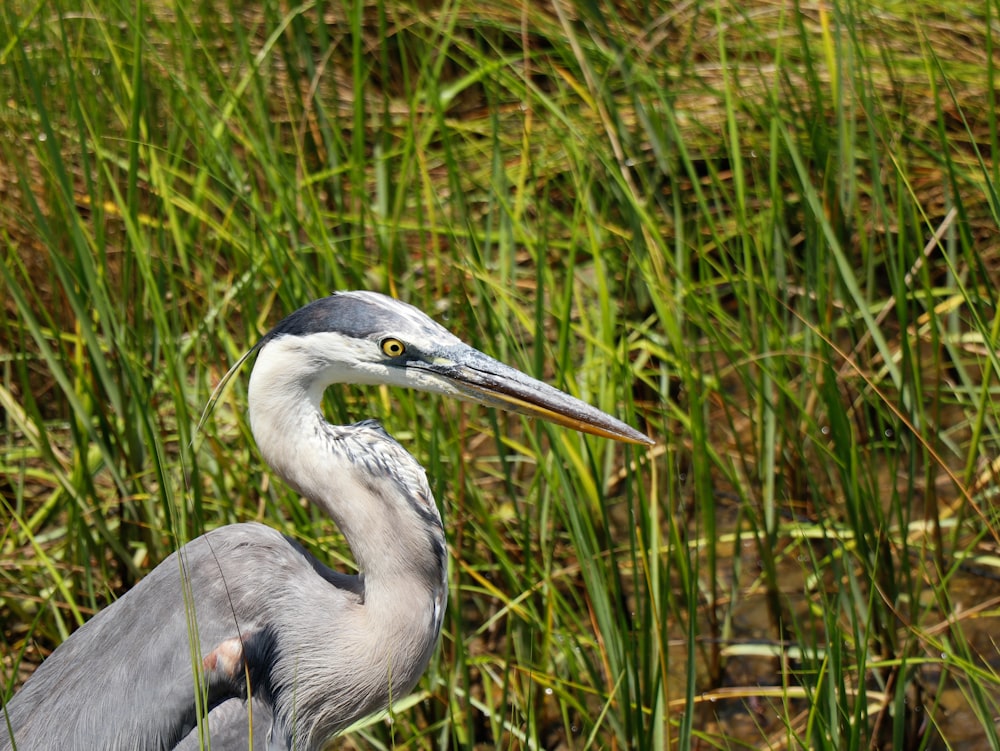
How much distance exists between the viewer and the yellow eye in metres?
1.80

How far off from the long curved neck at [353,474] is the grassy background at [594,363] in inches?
7.3

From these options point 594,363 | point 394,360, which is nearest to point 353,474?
point 394,360

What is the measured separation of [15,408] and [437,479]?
3.32ft

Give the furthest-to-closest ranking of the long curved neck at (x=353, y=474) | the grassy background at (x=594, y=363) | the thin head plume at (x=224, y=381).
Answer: the grassy background at (x=594, y=363) → the long curved neck at (x=353, y=474) → the thin head plume at (x=224, y=381)

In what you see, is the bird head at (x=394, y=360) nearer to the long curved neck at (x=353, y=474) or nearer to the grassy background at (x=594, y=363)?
the long curved neck at (x=353, y=474)

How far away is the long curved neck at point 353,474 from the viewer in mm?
1807

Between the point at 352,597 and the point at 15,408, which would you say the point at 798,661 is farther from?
the point at 15,408

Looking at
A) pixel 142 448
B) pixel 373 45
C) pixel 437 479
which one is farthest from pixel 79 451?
pixel 373 45

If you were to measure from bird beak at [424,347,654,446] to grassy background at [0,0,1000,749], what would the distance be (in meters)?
0.13

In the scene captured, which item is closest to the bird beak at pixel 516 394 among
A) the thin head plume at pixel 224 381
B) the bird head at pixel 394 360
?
the bird head at pixel 394 360

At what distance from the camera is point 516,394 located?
1853 mm

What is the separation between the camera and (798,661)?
8.25 ft

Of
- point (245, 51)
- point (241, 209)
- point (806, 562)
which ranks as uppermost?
point (245, 51)

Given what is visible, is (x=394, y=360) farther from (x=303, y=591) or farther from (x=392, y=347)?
(x=303, y=591)
